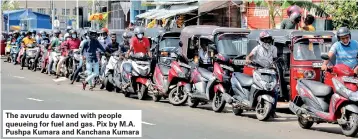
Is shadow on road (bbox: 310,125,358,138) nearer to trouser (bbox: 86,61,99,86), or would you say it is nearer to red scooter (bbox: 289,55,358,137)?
red scooter (bbox: 289,55,358,137)

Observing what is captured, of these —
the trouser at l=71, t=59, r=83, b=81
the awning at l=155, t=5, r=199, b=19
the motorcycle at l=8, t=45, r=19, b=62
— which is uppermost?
the awning at l=155, t=5, r=199, b=19

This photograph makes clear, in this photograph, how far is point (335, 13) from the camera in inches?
936

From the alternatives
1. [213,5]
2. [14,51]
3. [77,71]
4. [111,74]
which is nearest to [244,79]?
[111,74]

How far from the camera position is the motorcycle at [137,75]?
19.4 m

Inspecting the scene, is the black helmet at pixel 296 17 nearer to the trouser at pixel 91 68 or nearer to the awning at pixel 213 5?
the trouser at pixel 91 68

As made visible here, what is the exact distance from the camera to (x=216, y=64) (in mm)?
16812

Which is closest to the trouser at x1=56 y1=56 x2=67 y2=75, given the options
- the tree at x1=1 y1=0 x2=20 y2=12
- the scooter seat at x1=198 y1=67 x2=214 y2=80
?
the scooter seat at x1=198 y1=67 x2=214 y2=80

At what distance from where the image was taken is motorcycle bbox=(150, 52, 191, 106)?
59.0ft

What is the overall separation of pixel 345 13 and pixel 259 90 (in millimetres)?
9331

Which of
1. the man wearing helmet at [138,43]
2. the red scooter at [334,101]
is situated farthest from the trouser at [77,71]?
the red scooter at [334,101]

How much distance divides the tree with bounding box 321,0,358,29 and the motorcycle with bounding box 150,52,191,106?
670 cm

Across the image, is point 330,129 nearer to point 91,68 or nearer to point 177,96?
point 177,96

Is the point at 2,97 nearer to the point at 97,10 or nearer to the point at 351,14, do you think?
the point at 351,14

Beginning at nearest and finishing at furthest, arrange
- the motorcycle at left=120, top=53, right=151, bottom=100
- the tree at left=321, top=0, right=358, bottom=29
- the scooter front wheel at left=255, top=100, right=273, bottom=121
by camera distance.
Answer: the scooter front wheel at left=255, top=100, right=273, bottom=121
the motorcycle at left=120, top=53, right=151, bottom=100
the tree at left=321, top=0, right=358, bottom=29
